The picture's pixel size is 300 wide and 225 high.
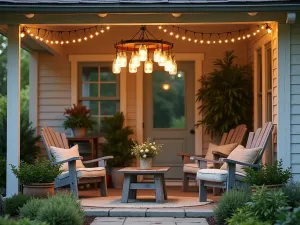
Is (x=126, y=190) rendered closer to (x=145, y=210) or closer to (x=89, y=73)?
(x=145, y=210)

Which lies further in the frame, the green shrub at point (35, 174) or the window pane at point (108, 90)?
the window pane at point (108, 90)

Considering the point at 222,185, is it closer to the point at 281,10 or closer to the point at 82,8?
the point at 281,10

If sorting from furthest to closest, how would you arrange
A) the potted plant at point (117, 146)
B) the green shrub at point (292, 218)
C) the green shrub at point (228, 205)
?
1. the potted plant at point (117, 146)
2. the green shrub at point (228, 205)
3. the green shrub at point (292, 218)

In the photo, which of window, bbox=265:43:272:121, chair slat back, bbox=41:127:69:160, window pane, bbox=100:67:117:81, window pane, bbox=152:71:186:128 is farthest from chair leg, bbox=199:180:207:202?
window pane, bbox=100:67:117:81

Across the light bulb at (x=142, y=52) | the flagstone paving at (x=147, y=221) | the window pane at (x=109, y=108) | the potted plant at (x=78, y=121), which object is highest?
the light bulb at (x=142, y=52)

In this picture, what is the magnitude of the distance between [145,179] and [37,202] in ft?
15.9

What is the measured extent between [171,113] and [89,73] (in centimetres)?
160

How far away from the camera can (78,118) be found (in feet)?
35.3

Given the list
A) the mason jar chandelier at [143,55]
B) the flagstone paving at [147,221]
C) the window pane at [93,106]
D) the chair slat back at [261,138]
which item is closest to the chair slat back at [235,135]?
the chair slat back at [261,138]

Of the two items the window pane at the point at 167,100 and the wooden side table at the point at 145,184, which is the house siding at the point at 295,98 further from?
the window pane at the point at 167,100

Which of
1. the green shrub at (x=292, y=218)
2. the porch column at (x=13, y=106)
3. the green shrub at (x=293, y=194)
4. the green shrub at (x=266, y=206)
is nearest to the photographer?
the green shrub at (x=292, y=218)

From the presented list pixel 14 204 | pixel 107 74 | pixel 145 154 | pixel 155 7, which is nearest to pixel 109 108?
pixel 107 74

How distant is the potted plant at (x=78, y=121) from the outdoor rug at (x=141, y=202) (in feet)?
7.10

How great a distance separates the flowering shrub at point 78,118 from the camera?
1076 centimetres
